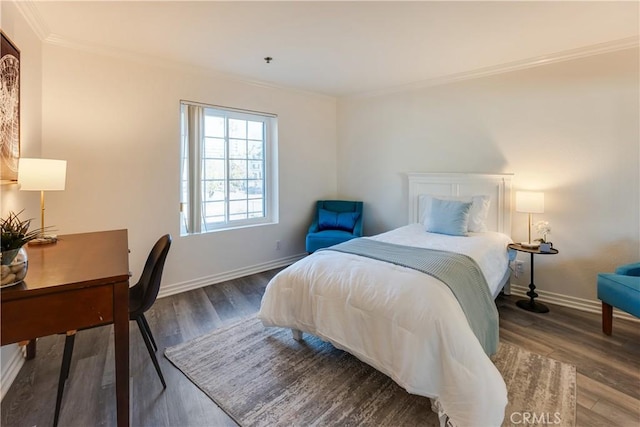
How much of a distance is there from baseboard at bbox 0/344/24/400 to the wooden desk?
84 centimetres

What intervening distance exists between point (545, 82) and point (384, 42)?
5.78 feet

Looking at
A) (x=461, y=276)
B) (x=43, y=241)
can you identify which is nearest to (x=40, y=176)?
(x=43, y=241)

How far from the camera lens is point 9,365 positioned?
6.36 ft

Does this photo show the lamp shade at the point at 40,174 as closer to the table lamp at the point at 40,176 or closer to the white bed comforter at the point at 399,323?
the table lamp at the point at 40,176

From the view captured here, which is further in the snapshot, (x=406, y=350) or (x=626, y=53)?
(x=626, y=53)

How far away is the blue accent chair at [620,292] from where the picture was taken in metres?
2.25

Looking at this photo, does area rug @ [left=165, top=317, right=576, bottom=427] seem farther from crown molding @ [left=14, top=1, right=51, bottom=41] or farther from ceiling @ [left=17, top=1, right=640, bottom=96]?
crown molding @ [left=14, top=1, right=51, bottom=41]

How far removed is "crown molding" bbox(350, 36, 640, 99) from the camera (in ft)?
9.22

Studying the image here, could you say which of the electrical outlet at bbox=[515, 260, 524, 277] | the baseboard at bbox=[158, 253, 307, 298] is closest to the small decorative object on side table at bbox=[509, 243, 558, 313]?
the electrical outlet at bbox=[515, 260, 524, 277]

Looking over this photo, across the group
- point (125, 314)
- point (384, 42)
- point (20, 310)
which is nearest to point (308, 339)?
point (125, 314)

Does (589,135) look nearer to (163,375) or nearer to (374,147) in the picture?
(374,147)

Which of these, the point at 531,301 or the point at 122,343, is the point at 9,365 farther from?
the point at 531,301

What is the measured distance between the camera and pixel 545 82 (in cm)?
320

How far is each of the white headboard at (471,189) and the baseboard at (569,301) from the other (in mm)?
641
